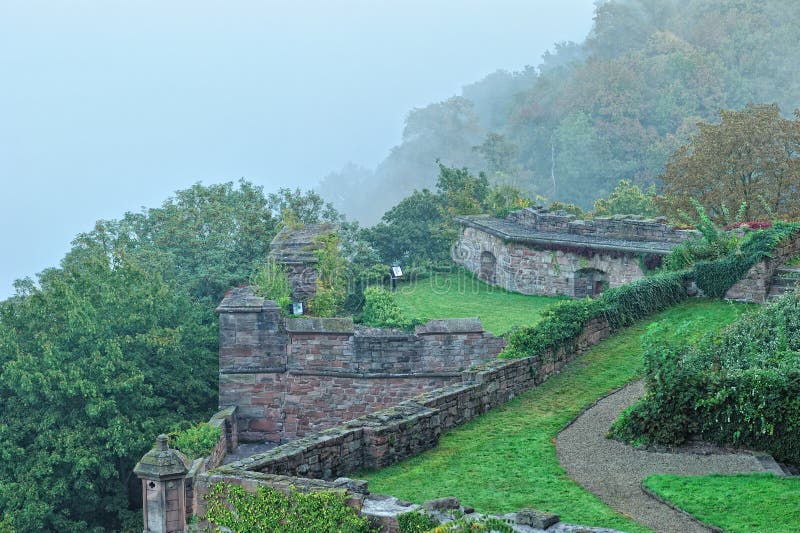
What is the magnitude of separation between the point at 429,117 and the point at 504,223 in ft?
262

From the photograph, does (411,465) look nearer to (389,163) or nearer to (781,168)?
(781,168)

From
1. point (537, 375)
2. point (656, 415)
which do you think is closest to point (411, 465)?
point (656, 415)

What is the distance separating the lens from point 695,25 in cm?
8694

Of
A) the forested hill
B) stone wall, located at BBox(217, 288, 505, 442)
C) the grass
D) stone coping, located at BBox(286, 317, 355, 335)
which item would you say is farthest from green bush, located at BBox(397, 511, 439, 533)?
the forested hill

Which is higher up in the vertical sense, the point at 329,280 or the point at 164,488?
the point at 329,280

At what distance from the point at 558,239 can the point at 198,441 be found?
1068cm

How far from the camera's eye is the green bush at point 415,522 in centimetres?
880

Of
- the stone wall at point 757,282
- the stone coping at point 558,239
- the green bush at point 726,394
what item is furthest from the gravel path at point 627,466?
the stone coping at point 558,239

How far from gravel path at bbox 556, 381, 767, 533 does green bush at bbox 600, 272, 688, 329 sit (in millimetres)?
4052

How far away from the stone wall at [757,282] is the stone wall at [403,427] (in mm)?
4039

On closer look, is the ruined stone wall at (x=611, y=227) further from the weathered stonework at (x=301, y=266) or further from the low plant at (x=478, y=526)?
the low plant at (x=478, y=526)

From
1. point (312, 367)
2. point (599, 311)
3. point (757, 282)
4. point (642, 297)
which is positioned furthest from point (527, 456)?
point (312, 367)

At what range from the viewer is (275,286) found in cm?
2288

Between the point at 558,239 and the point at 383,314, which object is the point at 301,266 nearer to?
the point at 383,314
